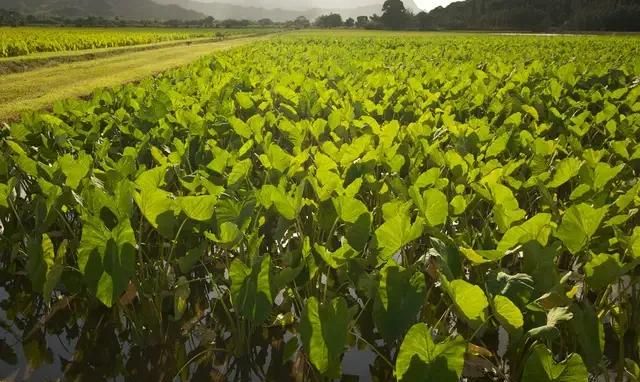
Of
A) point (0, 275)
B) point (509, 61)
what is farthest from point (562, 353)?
point (509, 61)

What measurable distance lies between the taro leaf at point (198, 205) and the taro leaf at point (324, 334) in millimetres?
660

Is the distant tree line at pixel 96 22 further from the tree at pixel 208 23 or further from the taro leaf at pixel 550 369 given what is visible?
the taro leaf at pixel 550 369

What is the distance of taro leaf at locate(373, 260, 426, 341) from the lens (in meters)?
1.65

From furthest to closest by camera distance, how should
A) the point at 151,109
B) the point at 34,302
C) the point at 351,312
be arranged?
the point at 151,109 < the point at 34,302 < the point at 351,312

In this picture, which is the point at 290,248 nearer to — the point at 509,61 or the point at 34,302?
the point at 34,302

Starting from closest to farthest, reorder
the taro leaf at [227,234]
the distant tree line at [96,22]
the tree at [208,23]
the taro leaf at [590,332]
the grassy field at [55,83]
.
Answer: the taro leaf at [590,332], the taro leaf at [227,234], the grassy field at [55,83], the distant tree line at [96,22], the tree at [208,23]

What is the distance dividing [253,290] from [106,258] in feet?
1.77

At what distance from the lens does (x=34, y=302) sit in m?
2.53

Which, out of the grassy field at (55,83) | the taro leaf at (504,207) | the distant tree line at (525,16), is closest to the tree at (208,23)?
the distant tree line at (525,16)

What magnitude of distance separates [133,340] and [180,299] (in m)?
0.29

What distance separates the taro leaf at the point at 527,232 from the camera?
174 cm

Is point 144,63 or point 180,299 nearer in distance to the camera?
point 180,299

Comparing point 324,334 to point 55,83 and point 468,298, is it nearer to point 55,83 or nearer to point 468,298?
point 468,298

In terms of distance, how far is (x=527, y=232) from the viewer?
5.80ft
